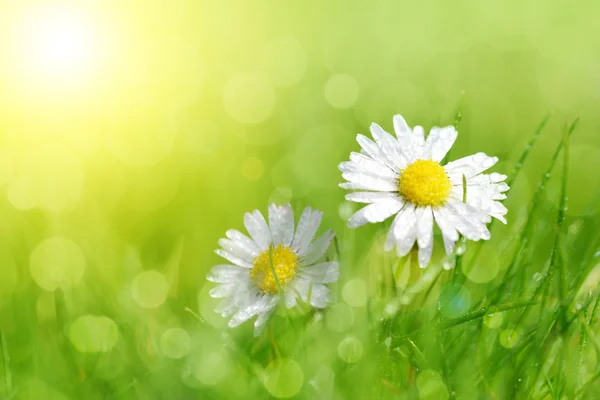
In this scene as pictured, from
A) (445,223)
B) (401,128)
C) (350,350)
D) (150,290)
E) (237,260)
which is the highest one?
(401,128)

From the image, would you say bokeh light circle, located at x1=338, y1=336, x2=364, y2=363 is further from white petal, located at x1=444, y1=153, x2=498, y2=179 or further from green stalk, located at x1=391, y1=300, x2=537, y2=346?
white petal, located at x1=444, y1=153, x2=498, y2=179

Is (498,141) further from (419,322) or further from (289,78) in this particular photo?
(419,322)

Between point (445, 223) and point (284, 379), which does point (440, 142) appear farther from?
point (284, 379)

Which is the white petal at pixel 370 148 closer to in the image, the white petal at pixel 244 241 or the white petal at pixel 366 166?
the white petal at pixel 366 166

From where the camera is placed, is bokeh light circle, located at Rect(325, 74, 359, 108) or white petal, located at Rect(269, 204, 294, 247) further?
bokeh light circle, located at Rect(325, 74, 359, 108)

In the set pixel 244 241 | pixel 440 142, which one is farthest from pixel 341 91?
pixel 244 241

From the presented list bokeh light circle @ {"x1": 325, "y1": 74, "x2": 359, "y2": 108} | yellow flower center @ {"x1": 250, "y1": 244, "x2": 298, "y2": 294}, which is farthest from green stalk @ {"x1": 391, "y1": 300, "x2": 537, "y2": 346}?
bokeh light circle @ {"x1": 325, "y1": 74, "x2": 359, "y2": 108}
